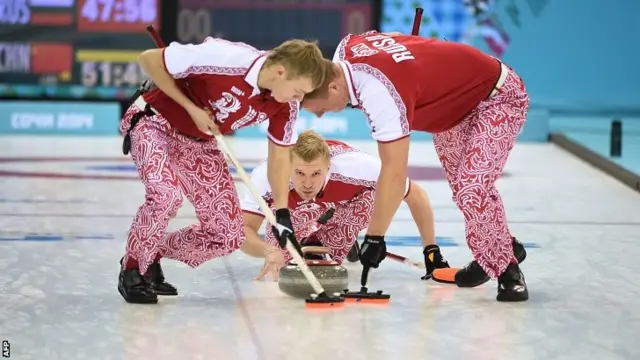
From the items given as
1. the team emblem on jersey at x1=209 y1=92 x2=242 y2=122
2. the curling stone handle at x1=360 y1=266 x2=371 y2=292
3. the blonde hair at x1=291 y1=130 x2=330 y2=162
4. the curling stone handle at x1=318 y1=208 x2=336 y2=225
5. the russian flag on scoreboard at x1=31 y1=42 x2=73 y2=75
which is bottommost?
the russian flag on scoreboard at x1=31 y1=42 x2=73 y2=75

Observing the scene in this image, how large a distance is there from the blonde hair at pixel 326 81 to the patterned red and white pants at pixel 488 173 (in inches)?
26.2

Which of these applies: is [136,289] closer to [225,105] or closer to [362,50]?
[225,105]

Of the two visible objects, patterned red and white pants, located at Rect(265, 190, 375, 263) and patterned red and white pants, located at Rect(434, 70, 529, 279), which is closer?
patterned red and white pants, located at Rect(434, 70, 529, 279)

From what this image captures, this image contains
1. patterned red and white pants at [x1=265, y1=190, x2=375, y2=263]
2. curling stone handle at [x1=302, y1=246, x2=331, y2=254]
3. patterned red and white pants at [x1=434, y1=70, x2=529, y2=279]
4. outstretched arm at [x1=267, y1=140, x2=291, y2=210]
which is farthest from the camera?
patterned red and white pants at [x1=265, y1=190, x2=375, y2=263]

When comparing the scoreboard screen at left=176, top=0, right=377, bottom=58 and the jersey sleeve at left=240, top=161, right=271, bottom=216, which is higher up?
the jersey sleeve at left=240, top=161, right=271, bottom=216

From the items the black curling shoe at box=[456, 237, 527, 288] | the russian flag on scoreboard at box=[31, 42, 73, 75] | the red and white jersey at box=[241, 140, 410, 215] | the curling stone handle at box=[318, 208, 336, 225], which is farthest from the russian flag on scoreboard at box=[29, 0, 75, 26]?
the black curling shoe at box=[456, 237, 527, 288]

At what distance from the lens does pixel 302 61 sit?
13.5 ft

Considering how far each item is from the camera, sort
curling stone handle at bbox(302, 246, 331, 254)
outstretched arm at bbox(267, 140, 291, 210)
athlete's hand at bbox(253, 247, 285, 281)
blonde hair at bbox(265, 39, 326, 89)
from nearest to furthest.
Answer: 1. blonde hair at bbox(265, 39, 326, 89)
2. outstretched arm at bbox(267, 140, 291, 210)
3. athlete's hand at bbox(253, 247, 285, 281)
4. curling stone handle at bbox(302, 246, 331, 254)

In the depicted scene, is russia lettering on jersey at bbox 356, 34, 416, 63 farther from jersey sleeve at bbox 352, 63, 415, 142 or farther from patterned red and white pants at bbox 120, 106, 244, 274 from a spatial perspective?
patterned red and white pants at bbox 120, 106, 244, 274

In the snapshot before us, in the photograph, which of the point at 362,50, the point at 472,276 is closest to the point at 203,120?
the point at 362,50

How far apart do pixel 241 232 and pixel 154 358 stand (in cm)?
101

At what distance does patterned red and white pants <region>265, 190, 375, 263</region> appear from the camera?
17.4ft

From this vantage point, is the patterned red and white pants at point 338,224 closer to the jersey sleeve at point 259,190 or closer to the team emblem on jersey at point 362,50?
the jersey sleeve at point 259,190

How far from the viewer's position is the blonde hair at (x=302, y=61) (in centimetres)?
412
